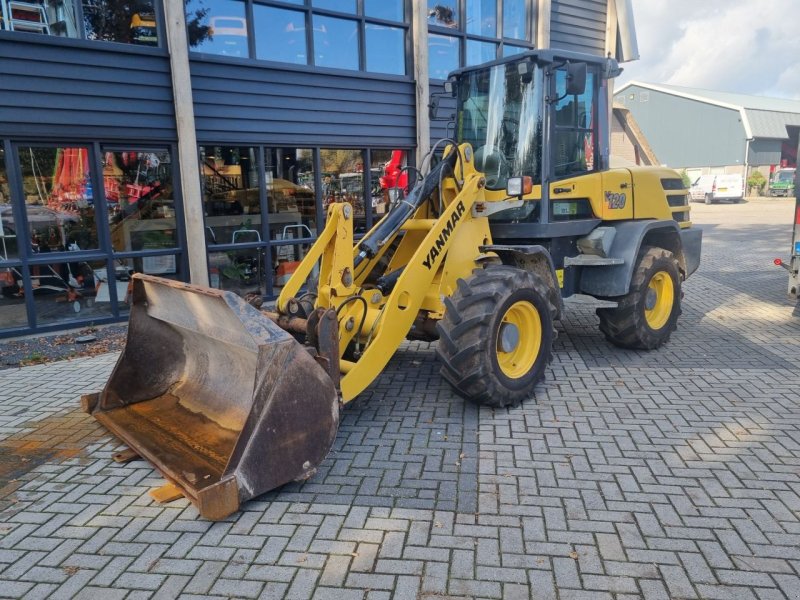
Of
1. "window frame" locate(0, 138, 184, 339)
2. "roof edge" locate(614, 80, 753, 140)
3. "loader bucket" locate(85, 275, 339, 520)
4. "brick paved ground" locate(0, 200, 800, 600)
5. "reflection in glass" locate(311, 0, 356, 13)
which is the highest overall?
"roof edge" locate(614, 80, 753, 140)

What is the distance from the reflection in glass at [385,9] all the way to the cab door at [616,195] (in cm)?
515

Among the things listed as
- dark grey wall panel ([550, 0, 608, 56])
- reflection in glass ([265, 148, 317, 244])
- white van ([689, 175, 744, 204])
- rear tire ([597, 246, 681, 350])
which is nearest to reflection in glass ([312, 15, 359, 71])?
reflection in glass ([265, 148, 317, 244])

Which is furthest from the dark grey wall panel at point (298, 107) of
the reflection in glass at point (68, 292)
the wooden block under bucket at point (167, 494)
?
the wooden block under bucket at point (167, 494)

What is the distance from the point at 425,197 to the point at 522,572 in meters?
3.13

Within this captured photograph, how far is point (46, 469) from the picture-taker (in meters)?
3.96

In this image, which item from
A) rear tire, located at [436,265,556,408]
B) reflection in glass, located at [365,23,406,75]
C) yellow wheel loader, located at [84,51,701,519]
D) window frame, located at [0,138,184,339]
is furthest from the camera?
reflection in glass, located at [365,23,406,75]

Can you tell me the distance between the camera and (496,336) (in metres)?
4.49

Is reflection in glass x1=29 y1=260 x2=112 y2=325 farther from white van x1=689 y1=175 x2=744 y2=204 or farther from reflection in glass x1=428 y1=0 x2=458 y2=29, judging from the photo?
white van x1=689 y1=175 x2=744 y2=204

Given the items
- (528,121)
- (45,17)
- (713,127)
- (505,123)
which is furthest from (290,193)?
(713,127)

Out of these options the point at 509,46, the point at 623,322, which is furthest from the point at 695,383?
the point at 509,46

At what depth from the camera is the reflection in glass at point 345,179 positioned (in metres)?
9.22

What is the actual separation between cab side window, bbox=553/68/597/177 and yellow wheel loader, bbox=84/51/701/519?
2 centimetres

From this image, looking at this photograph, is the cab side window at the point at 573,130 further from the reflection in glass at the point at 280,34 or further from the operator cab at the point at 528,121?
the reflection in glass at the point at 280,34

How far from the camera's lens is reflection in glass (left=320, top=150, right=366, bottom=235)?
363 inches
